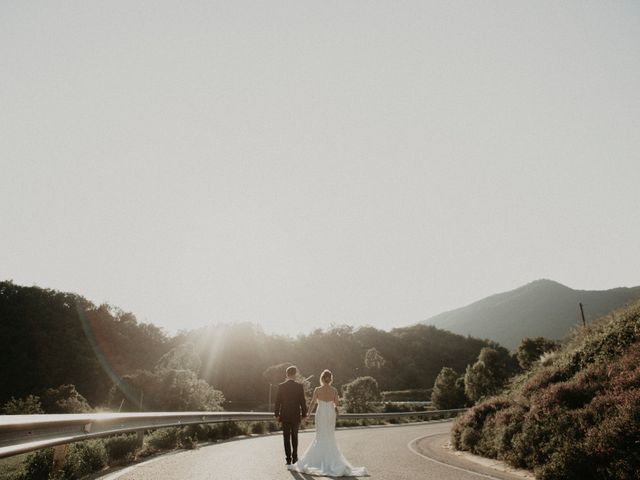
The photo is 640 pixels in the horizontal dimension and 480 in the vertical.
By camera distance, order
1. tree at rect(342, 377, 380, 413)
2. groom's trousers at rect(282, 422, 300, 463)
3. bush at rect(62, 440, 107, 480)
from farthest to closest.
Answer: tree at rect(342, 377, 380, 413)
groom's trousers at rect(282, 422, 300, 463)
bush at rect(62, 440, 107, 480)

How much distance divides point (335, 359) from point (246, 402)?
33078mm

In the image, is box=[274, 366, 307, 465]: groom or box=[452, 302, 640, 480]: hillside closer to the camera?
box=[452, 302, 640, 480]: hillside

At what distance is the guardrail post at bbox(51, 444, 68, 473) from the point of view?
6262mm

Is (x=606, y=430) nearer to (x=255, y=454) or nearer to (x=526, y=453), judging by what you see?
(x=526, y=453)

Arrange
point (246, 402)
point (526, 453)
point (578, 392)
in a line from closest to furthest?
point (526, 453) < point (578, 392) < point (246, 402)

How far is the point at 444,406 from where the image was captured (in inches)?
2351

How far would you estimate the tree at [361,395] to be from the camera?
42.1 metres

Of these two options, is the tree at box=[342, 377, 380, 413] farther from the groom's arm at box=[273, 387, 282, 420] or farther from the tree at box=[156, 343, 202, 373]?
the groom's arm at box=[273, 387, 282, 420]

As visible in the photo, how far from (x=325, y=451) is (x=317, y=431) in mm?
646

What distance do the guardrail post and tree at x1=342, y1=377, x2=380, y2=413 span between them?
3861cm

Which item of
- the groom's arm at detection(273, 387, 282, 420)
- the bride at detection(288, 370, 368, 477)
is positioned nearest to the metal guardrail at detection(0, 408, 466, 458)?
the groom's arm at detection(273, 387, 282, 420)

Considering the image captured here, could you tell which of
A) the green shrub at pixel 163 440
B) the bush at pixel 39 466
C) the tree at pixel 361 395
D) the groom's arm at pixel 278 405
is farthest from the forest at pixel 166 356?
the bush at pixel 39 466

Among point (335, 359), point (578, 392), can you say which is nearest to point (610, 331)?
point (578, 392)

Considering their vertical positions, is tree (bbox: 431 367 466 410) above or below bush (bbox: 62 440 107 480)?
below
